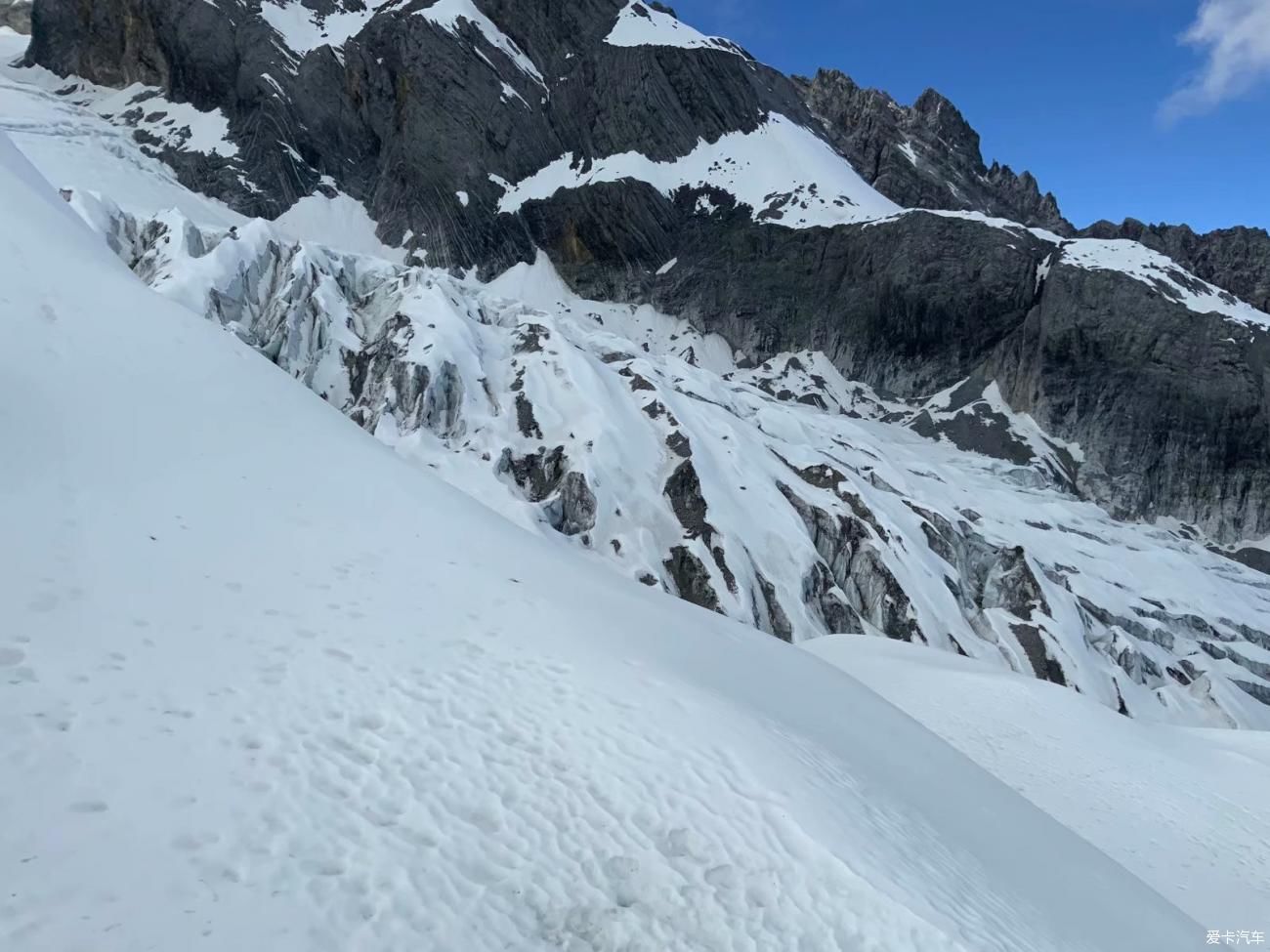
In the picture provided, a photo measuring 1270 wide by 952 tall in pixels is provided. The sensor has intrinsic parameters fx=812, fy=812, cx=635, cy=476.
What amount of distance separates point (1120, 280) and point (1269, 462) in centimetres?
1901

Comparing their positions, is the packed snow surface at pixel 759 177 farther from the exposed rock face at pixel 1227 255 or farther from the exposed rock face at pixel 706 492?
the exposed rock face at pixel 706 492

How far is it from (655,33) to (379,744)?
100m

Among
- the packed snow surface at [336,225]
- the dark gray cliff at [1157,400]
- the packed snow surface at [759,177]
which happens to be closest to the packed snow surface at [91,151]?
the packed snow surface at [336,225]

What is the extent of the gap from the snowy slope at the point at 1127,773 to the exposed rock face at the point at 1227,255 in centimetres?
8630

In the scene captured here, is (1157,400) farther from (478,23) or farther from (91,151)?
(91,151)

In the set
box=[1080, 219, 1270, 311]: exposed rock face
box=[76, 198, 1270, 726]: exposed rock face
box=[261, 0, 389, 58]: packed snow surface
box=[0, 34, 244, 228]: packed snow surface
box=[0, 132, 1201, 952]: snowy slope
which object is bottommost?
box=[0, 132, 1201, 952]: snowy slope

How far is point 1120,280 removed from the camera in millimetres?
69750

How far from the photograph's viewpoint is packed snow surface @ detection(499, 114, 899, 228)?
267 feet

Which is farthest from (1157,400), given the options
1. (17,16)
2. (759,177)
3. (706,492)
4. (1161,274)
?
(17,16)

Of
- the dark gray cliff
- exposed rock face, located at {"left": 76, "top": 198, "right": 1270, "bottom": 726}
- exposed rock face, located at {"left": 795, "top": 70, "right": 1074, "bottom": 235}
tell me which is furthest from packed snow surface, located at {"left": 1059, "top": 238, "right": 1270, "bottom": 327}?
exposed rock face, located at {"left": 76, "top": 198, "right": 1270, "bottom": 726}

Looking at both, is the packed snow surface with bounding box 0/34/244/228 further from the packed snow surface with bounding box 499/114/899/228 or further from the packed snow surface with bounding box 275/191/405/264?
the packed snow surface with bounding box 499/114/899/228

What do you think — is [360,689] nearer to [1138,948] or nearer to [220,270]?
[1138,948]

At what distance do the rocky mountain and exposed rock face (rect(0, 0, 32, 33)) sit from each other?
38.2 m

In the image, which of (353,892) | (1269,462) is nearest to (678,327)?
(1269,462)
